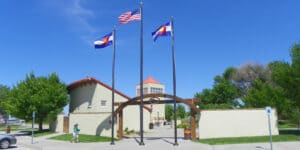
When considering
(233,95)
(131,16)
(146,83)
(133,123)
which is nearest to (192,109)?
(131,16)

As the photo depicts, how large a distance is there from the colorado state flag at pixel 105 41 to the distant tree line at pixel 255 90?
16.4 meters

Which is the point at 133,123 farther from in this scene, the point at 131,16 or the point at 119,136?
the point at 131,16

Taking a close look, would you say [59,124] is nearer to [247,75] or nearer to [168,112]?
[247,75]

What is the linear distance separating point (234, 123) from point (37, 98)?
65.6 feet

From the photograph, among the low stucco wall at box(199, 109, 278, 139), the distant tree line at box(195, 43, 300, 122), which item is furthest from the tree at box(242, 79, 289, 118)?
the low stucco wall at box(199, 109, 278, 139)

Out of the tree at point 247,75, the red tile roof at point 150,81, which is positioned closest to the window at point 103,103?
the tree at point 247,75

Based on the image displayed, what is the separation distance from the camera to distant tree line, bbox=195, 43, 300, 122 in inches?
1257

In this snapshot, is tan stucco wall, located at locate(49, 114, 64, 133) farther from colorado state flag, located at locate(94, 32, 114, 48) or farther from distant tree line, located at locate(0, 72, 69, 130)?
colorado state flag, located at locate(94, 32, 114, 48)

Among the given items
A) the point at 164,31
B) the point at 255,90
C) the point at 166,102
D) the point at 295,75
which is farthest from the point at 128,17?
the point at 255,90

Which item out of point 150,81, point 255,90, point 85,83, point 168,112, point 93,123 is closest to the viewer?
point 93,123

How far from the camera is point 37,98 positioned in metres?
35.1

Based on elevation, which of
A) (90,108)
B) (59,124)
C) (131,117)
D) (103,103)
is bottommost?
(59,124)

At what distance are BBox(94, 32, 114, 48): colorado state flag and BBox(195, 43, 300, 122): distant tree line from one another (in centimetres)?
1640

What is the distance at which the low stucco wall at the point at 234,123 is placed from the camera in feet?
91.4
